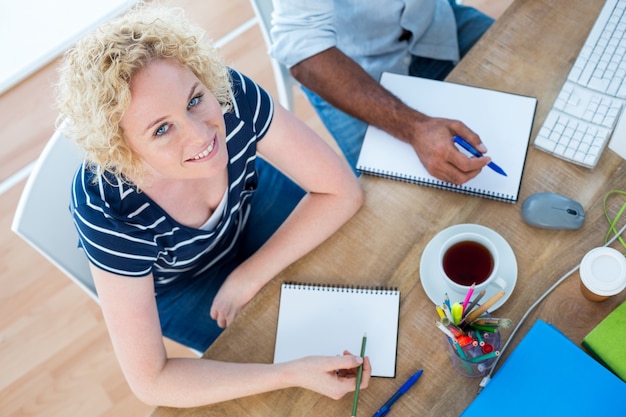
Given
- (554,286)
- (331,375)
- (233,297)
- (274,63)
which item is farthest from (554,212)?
(274,63)

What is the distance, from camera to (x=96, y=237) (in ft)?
3.24

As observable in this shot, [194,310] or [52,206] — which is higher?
[52,206]

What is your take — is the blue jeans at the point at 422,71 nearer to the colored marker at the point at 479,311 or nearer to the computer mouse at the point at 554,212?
the computer mouse at the point at 554,212

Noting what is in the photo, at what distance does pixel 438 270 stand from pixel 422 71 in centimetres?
66

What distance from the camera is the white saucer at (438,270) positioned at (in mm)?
983

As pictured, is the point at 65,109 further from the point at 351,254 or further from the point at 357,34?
the point at 357,34

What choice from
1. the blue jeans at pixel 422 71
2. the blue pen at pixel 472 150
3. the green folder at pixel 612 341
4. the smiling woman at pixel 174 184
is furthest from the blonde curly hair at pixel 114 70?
the green folder at pixel 612 341

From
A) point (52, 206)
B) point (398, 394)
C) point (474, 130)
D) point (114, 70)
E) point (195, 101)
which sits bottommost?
point (398, 394)

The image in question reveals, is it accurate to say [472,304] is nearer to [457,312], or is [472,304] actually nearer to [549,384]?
[457,312]

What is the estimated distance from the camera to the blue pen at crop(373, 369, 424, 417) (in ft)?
3.07

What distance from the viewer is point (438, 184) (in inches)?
42.6

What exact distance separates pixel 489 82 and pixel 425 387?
555 mm

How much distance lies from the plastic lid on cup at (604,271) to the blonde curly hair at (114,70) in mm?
610

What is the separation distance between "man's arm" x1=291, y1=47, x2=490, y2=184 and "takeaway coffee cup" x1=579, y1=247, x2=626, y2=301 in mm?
221
